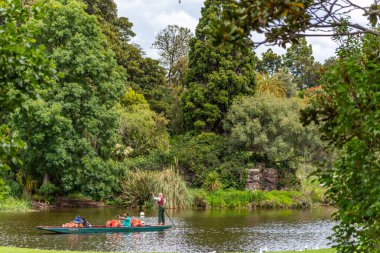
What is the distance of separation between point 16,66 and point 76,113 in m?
27.2

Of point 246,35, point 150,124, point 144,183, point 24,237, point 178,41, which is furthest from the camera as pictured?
point 178,41

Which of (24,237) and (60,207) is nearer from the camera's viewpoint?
(24,237)

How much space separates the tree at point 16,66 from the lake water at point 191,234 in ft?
40.1

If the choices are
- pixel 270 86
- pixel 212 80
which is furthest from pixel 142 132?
pixel 270 86

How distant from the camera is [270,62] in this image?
7419 cm

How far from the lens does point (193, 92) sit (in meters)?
40.8

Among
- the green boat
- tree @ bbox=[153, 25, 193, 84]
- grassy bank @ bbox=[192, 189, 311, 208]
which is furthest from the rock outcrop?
tree @ bbox=[153, 25, 193, 84]

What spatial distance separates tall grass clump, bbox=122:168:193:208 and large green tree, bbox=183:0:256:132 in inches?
307

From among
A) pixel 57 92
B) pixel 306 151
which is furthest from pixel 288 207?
pixel 57 92

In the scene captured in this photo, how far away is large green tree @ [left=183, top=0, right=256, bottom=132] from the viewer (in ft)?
131

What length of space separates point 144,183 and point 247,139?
26.9ft

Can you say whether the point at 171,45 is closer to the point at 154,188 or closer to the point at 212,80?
the point at 212,80

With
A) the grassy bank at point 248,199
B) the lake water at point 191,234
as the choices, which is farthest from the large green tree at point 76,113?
the grassy bank at point 248,199

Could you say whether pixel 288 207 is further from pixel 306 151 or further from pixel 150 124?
pixel 150 124
